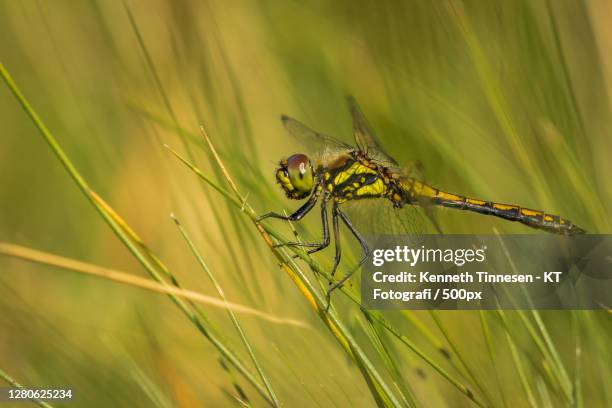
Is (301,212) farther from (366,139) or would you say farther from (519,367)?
(519,367)

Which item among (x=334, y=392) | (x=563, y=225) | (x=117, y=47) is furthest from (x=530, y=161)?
(x=117, y=47)

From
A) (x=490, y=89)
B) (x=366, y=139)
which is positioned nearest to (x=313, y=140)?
(x=366, y=139)

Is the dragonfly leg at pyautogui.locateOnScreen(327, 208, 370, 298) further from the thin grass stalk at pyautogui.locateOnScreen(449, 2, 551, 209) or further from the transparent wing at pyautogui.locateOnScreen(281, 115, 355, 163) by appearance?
the thin grass stalk at pyautogui.locateOnScreen(449, 2, 551, 209)

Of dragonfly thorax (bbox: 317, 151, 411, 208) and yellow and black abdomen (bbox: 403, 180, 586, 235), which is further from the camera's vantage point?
dragonfly thorax (bbox: 317, 151, 411, 208)

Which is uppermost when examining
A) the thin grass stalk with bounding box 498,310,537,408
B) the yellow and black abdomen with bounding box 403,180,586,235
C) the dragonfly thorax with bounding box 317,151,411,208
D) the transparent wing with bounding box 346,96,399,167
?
the transparent wing with bounding box 346,96,399,167

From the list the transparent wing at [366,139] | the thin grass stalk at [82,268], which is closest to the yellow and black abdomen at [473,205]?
the transparent wing at [366,139]

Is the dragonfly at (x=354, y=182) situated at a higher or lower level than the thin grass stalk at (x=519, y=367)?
higher

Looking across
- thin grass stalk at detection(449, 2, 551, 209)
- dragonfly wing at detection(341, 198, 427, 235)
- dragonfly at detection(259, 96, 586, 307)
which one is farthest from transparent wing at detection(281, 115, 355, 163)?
thin grass stalk at detection(449, 2, 551, 209)

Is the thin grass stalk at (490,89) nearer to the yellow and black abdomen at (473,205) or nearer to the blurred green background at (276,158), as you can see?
the blurred green background at (276,158)
